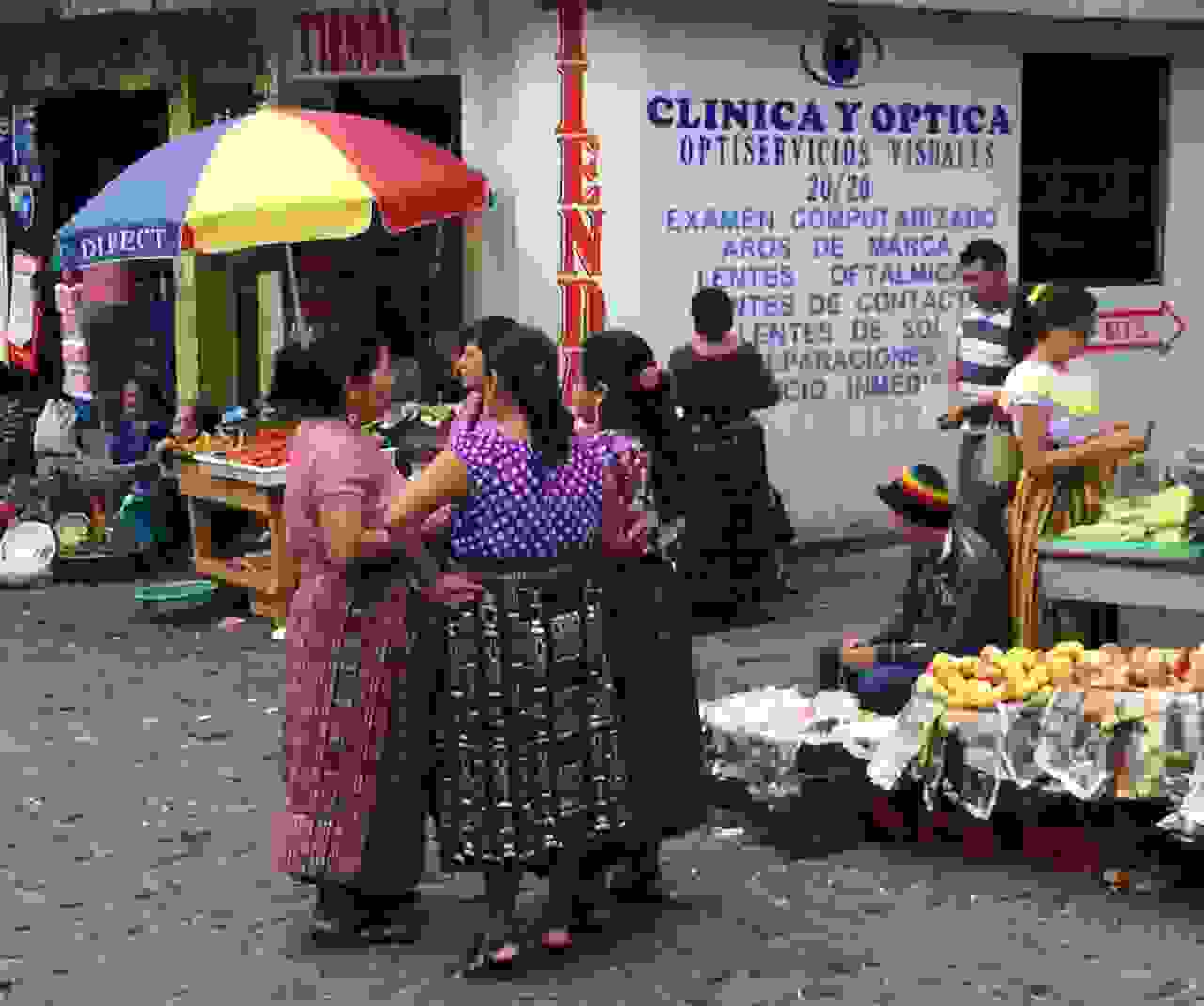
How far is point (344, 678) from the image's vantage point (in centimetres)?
616

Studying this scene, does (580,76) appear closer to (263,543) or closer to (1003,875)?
(263,543)

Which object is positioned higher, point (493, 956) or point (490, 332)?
point (490, 332)

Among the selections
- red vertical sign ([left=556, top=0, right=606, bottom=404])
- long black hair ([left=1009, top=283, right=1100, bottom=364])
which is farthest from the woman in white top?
red vertical sign ([left=556, top=0, right=606, bottom=404])

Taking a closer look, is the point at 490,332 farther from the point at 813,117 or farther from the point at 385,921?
the point at 813,117

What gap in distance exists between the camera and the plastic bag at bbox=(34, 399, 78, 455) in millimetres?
14875

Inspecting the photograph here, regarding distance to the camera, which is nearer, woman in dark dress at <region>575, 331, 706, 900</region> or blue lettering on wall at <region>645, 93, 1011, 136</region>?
woman in dark dress at <region>575, 331, 706, 900</region>

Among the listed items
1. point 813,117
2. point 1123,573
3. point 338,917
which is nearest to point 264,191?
point 813,117

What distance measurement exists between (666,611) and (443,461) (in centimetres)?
93

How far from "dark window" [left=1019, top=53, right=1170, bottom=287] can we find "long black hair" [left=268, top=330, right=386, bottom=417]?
29.0 feet

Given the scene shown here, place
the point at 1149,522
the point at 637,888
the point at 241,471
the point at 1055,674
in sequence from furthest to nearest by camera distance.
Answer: the point at 241,471
the point at 1149,522
the point at 1055,674
the point at 637,888

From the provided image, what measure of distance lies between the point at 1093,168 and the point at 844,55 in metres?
2.34

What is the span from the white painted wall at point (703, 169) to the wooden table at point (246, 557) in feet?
6.62

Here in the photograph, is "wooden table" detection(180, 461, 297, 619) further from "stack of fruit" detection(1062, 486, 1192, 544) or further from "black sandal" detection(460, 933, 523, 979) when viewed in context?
"black sandal" detection(460, 933, 523, 979)

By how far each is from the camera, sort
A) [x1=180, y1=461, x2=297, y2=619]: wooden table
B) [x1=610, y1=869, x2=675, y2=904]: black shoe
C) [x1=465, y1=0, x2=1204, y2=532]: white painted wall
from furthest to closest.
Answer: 1. [x1=465, y1=0, x2=1204, y2=532]: white painted wall
2. [x1=180, y1=461, x2=297, y2=619]: wooden table
3. [x1=610, y1=869, x2=675, y2=904]: black shoe
